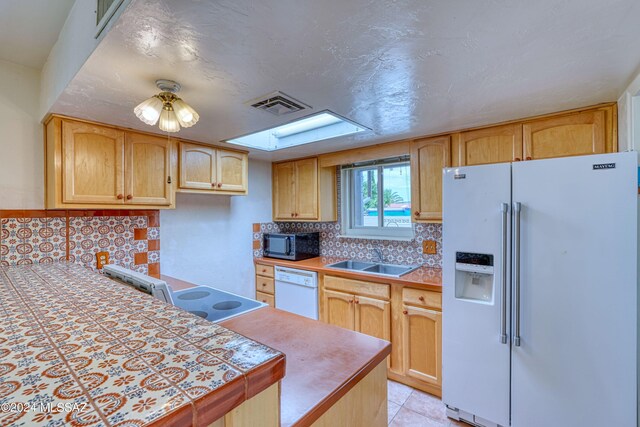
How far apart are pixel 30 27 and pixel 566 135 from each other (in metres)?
3.03

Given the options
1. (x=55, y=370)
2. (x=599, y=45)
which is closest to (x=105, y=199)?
(x=55, y=370)

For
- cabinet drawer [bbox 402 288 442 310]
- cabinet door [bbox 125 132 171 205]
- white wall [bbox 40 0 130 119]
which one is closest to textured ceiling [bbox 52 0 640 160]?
white wall [bbox 40 0 130 119]

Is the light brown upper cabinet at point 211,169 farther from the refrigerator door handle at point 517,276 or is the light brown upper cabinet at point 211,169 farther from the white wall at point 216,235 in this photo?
the refrigerator door handle at point 517,276

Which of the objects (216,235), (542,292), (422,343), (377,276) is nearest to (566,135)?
(542,292)

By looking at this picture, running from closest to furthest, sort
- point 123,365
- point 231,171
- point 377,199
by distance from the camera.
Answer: point 123,365, point 231,171, point 377,199

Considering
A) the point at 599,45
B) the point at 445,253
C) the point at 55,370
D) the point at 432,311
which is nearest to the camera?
the point at 55,370

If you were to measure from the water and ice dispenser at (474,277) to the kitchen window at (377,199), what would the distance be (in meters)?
0.89

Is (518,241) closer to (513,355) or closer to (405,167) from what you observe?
(513,355)

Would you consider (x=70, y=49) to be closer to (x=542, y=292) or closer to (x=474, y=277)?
(x=474, y=277)

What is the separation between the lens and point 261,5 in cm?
86

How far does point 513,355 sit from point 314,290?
1580 mm

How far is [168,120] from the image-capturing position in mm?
1403

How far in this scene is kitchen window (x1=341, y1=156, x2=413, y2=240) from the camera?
2.87 m

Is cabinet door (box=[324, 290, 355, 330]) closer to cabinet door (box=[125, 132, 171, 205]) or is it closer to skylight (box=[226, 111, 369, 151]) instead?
skylight (box=[226, 111, 369, 151])
